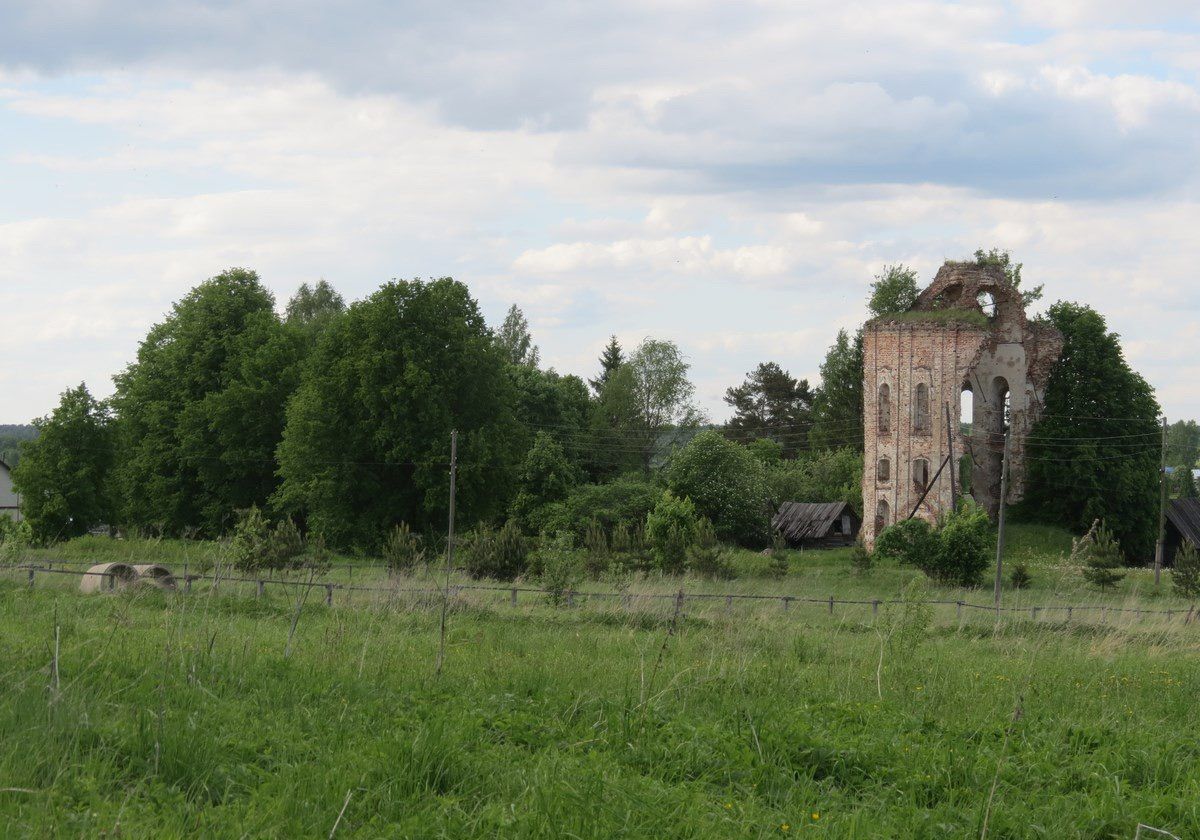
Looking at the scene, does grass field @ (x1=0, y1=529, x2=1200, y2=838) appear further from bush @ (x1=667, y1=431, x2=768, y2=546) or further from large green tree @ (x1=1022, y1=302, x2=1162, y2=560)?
bush @ (x1=667, y1=431, x2=768, y2=546)

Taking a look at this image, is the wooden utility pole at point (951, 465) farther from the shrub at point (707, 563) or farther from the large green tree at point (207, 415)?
the large green tree at point (207, 415)

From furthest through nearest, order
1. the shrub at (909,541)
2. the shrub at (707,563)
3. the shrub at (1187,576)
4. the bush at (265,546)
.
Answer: the shrub at (909,541) < the shrub at (707,563) < the shrub at (1187,576) < the bush at (265,546)

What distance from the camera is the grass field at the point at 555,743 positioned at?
17.7 feet

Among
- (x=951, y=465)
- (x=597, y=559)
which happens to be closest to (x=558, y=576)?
(x=597, y=559)

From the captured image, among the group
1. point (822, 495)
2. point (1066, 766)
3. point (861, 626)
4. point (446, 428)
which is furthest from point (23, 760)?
point (822, 495)

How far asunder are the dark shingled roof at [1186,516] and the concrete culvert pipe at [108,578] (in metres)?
44.3

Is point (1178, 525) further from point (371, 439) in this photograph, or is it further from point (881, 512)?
point (371, 439)

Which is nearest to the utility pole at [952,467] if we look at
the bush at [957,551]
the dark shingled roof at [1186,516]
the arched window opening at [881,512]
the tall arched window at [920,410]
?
the tall arched window at [920,410]

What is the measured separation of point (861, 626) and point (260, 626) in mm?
9268

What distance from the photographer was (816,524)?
55.3 meters

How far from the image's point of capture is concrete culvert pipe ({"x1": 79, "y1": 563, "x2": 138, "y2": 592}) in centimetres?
1628

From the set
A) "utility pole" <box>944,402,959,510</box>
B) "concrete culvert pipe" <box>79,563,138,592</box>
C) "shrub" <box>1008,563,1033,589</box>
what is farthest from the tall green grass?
"utility pole" <box>944,402,959,510</box>

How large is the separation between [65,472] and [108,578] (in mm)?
30180

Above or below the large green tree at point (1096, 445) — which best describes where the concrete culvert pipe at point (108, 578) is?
below
